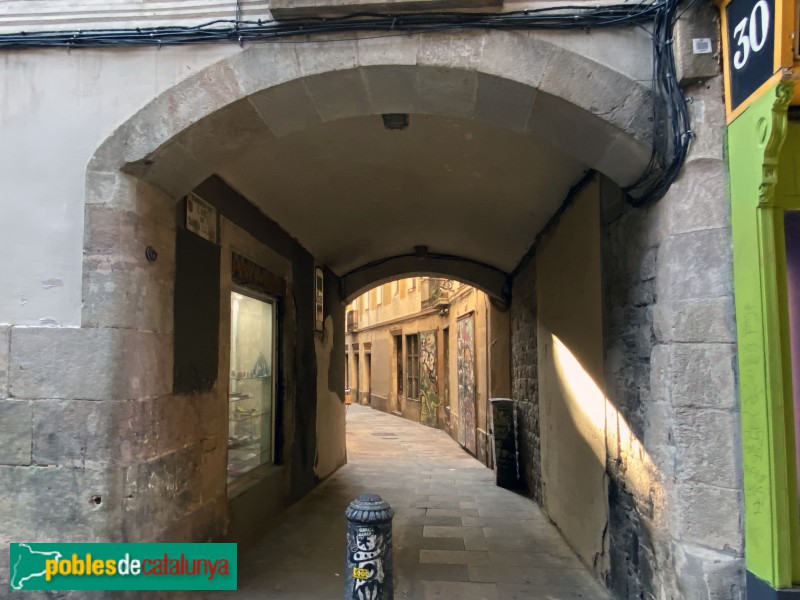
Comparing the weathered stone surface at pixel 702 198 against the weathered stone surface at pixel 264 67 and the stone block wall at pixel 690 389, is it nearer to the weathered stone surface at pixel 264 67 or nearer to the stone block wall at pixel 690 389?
the stone block wall at pixel 690 389

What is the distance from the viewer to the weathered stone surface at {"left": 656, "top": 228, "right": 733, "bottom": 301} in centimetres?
273

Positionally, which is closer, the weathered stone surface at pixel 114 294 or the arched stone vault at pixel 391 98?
the arched stone vault at pixel 391 98

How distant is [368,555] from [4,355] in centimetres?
230

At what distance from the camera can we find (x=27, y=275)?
3.27 m

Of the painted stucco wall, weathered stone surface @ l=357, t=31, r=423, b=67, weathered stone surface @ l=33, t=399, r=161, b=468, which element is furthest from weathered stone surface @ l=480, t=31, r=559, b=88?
weathered stone surface @ l=33, t=399, r=161, b=468

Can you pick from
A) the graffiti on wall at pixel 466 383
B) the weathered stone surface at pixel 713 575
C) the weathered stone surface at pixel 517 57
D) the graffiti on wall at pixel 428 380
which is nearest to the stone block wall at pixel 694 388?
the weathered stone surface at pixel 713 575

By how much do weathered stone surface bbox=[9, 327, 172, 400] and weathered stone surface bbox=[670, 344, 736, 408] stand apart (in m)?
2.88

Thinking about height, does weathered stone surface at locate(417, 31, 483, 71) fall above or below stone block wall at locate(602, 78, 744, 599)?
above

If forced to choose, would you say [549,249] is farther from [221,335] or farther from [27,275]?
[27,275]

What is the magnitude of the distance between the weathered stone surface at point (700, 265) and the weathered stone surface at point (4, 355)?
3.54 metres

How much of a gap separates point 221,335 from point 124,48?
7.05 feet

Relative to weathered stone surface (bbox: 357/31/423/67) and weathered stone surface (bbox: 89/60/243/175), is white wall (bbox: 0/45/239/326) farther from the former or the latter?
weathered stone surface (bbox: 357/31/423/67)

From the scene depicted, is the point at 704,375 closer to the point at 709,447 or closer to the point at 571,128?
the point at 709,447

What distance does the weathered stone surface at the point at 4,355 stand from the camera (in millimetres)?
3176
